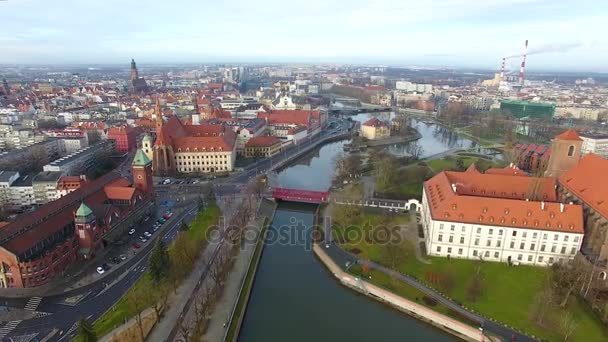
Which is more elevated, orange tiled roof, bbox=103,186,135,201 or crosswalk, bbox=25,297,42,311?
orange tiled roof, bbox=103,186,135,201

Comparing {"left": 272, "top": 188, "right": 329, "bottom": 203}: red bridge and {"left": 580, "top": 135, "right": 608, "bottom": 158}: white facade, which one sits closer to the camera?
{"left": 272, "top": 188, "right": 329, "bottom": 203}: red bridge

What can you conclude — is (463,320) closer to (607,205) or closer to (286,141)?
(607,205)

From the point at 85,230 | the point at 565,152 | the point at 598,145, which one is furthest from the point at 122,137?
the point at 598,145

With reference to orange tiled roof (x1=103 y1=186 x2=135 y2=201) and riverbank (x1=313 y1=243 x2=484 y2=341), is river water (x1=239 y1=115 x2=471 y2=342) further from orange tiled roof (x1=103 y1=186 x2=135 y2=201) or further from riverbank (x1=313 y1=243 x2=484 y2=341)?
orange tiled roof (x1=103 y1=186 x2=135 y2=201)

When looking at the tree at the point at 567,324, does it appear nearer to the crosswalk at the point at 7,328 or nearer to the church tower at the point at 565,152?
the church tower at the point at 565,152

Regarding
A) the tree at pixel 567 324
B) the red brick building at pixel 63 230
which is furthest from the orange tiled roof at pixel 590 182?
the red brick building at pixel 63 230

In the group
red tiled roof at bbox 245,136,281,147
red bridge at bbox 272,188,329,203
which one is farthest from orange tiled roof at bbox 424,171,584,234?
red tiled roof at bbox 245,136,281,147

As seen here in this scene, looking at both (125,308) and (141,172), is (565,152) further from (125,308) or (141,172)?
(141,172)

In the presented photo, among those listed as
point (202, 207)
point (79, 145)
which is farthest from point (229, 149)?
point (79, 145)
